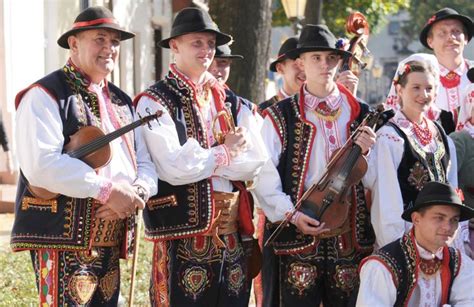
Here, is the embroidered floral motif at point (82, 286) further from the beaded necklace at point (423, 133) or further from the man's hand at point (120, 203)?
the beaded necklace at point (423, 133)

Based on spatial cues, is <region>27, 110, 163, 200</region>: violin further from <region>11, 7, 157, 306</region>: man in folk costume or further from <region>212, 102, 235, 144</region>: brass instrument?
<region>212, 102, 235, 144</region>: brass instrument

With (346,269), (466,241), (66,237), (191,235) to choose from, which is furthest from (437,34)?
(66,237)

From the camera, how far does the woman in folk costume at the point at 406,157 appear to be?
17.2 ft

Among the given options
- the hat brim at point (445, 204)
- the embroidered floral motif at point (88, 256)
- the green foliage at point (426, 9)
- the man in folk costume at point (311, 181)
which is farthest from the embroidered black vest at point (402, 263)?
the green foliage at point (426, 9)

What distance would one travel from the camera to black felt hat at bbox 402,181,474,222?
4875 mm

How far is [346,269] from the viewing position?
17.4ft

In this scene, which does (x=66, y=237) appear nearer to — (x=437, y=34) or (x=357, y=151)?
(x=357, y=151)

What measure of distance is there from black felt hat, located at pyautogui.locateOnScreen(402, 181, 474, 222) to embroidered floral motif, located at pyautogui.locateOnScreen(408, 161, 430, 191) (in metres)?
0.29

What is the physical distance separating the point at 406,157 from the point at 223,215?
1103 mm

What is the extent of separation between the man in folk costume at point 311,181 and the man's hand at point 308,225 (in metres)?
0.03

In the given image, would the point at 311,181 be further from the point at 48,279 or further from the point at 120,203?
the point at 48,279

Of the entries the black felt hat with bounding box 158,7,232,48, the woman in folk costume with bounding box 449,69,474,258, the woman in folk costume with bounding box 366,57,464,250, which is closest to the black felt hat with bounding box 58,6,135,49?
the black felt hat with bounding box 158,7,232,48

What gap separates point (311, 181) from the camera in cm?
533

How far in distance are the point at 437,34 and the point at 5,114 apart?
6.58 metres
